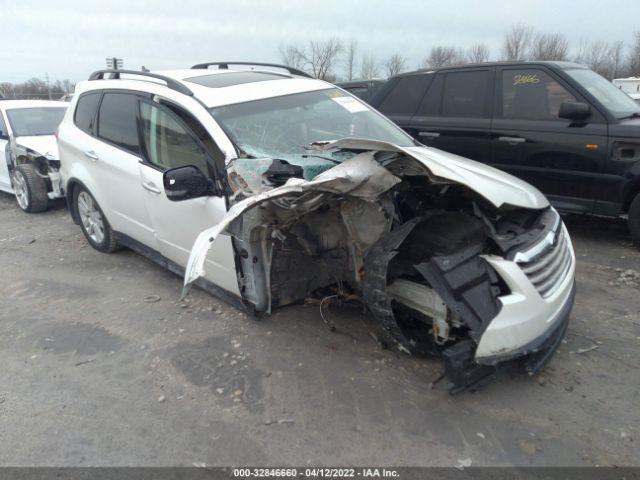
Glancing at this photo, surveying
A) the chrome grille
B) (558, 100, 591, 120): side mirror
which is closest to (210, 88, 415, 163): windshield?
the chrome grille

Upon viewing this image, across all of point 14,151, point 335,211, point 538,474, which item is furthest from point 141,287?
point 14,151

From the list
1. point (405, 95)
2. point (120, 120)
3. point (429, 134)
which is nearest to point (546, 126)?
point (429, 134)

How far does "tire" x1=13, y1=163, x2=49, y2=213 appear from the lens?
6887 millimetres

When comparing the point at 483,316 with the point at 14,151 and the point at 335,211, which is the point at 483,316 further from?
the point at 14,151

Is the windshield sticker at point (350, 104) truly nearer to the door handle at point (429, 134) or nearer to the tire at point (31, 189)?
the door handle at point (429, 134)

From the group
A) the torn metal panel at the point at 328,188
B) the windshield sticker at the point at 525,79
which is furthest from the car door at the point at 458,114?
the torn metal panel at the point at 328,188

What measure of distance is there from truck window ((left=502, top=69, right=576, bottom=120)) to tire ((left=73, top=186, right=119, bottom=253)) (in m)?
4.37

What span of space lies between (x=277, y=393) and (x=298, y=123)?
200 centimetres

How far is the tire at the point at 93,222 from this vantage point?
488cm

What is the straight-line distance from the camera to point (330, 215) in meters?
3.21

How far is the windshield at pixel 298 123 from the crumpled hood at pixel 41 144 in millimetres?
4382

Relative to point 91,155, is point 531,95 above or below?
above

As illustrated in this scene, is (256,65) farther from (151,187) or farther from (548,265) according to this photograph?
(548,265)

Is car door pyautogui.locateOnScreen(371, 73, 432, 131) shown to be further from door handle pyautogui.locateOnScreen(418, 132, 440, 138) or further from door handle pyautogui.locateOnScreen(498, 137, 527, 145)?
door handle pyautogui.locateOnScreen(498, 137, 527, 145)
